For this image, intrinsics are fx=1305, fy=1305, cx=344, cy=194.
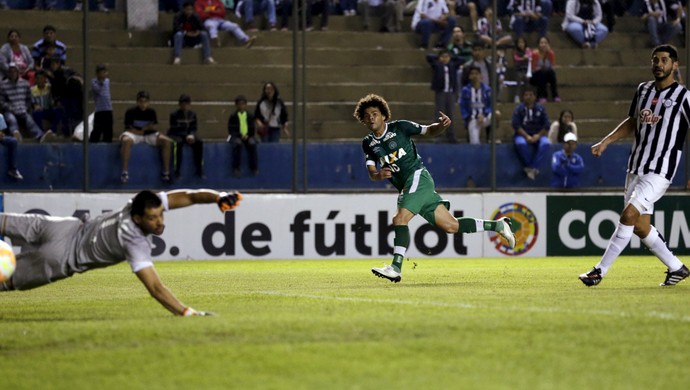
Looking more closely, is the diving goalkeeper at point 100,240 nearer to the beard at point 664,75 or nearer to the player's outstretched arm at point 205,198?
the player's outstretched arm at point 205,198

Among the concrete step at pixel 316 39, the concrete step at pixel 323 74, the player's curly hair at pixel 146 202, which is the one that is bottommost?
the player's curly hair at pixel 146 202

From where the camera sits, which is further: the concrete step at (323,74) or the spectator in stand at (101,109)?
the concrete step at (323,74)

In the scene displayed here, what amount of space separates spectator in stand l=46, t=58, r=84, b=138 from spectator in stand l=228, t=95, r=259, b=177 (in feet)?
7.87

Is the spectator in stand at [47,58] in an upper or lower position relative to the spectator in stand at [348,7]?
lower

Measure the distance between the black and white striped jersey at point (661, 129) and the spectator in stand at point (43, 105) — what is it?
10675mm

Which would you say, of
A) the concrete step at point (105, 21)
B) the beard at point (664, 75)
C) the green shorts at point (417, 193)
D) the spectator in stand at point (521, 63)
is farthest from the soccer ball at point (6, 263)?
the spectator in stand at point (521, 63)

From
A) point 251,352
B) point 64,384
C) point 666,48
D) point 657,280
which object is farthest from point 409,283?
point 64,384

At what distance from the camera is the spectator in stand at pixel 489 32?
2177cm

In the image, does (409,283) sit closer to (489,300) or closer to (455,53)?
(489,300)

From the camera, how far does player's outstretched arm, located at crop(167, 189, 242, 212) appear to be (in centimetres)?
928

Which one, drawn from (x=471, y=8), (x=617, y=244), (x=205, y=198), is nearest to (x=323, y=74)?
(x=471, y=8)

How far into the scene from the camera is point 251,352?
7.72 meters

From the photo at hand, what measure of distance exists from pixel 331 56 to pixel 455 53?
211 centimetres

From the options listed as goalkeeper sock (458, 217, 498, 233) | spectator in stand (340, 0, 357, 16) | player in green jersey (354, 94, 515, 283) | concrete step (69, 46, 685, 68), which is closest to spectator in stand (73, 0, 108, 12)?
concrete step (69, 46, 685, 68)
